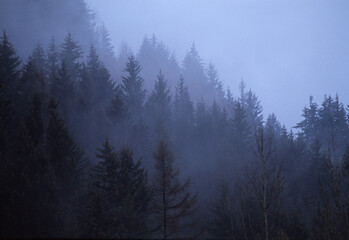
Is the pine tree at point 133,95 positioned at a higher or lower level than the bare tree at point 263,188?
higher

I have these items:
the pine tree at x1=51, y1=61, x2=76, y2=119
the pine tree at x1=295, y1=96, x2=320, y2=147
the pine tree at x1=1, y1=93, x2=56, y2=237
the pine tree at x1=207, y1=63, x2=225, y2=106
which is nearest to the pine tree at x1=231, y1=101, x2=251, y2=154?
the pine tree at x1=295, y1=96, x2=320, y2=147

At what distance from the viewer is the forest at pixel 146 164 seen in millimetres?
12539

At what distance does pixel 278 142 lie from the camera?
154ft

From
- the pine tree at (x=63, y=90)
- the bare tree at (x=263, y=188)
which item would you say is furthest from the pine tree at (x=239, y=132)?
the pine tree at (x=63, y=90)

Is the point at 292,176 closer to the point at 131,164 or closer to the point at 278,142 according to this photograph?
the point at 278,142

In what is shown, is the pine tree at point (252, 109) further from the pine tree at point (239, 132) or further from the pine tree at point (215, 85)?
the pine tree at point (239, 132)

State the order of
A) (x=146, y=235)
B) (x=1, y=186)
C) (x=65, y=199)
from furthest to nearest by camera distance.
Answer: (x=65, y=199)
(x=146, y=235)
(x=1, y=186)

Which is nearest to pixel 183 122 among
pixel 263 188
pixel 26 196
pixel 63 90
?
pixel 63 90

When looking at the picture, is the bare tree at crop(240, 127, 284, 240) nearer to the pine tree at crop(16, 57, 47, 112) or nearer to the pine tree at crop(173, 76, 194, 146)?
the pine tree at crop(173, 76, 194, 146)

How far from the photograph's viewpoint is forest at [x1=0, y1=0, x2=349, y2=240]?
12.5 meters

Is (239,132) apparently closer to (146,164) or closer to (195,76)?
(146,164)

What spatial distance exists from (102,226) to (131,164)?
22.1 ft

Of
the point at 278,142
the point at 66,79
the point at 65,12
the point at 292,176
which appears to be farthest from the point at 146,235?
the point at 65,12

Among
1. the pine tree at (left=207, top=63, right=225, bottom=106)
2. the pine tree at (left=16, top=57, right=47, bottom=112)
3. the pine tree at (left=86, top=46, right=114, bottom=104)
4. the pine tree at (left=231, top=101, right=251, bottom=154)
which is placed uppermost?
the pine tree at (left=207, top=63, right=225, bottom=106)
